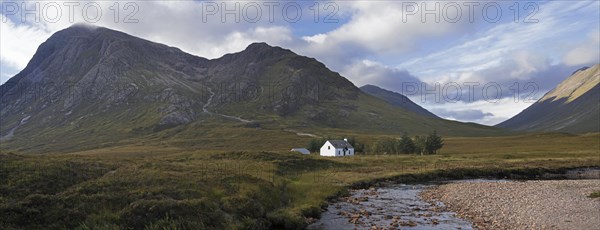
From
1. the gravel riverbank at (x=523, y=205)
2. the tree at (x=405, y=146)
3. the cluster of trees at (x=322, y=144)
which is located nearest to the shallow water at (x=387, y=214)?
the gravel riverbank at (x=523, y=205)

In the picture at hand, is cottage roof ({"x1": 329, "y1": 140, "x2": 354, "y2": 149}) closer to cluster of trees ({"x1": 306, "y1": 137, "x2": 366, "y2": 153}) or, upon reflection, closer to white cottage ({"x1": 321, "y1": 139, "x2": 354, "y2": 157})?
white cottage ({"x1": 321, "y1": 139, "x2": 354, "y2": 157})

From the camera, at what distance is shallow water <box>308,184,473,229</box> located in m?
34.4

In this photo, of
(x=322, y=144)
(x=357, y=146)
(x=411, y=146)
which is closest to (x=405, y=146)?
(x=411, y=146)

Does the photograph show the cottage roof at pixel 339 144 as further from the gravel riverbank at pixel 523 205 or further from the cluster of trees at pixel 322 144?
the gravel riverbank at pixel 523 205

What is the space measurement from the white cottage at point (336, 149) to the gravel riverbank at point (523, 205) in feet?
251

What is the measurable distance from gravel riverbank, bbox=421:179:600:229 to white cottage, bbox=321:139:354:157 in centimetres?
7636

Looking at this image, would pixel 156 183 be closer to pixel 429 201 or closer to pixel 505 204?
pixel 429 201

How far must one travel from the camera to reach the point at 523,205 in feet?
137

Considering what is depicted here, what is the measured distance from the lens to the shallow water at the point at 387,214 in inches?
1356

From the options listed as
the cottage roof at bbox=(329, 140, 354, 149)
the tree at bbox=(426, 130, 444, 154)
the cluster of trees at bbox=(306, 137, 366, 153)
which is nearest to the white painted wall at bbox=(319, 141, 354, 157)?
the cottage roof at bbox=(329, 140, 354, 149)

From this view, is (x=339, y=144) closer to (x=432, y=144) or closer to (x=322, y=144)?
(x=322, y=144)

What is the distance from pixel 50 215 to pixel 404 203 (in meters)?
34.2

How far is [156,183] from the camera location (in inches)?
1453

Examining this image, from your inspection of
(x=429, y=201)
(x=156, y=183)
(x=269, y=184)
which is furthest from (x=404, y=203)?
(x=156, y=183)
